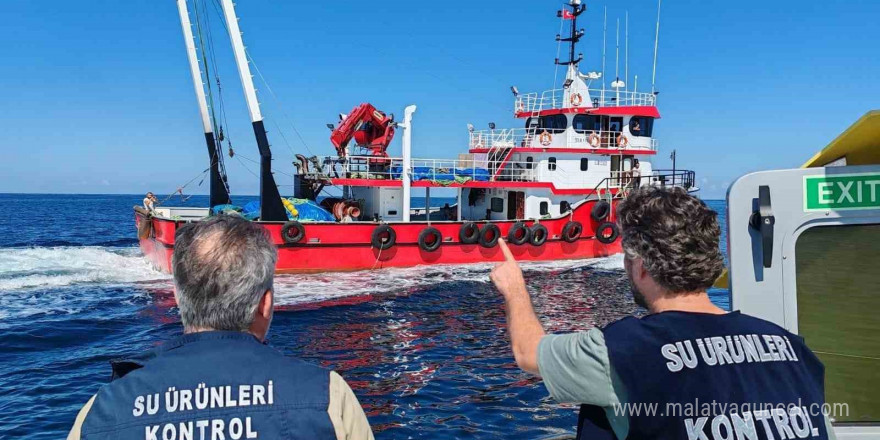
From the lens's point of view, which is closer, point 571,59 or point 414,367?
point 414,367

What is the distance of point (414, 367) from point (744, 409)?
23.0ft

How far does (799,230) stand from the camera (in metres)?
2.23

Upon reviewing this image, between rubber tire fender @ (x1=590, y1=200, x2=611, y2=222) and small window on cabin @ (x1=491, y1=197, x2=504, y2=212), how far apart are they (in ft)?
9.77

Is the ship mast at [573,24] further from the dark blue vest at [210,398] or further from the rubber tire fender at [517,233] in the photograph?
the dark blue vest at [210,398]

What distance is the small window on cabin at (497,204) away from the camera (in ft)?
63.0

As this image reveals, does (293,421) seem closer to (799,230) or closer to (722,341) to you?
(722,341)

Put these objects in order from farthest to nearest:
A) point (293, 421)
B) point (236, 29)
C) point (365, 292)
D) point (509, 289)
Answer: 1. point (236, 29)
2. point (365, 292)
3. point (509, 289)
4. point (293, 421)

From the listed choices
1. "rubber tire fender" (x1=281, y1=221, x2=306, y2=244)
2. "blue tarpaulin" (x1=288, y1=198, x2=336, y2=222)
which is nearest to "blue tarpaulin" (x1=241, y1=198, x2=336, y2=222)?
"blue tarpaulin" (x1=288, y1=198, x2=336, y2=222)

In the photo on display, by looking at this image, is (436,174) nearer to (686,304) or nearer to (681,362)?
(686,304)

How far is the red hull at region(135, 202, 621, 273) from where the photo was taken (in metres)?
14.5

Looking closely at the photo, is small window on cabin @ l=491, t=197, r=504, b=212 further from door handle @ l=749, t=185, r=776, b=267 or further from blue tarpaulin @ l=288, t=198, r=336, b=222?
door handle @ l=749, t=185, r=776, b=267

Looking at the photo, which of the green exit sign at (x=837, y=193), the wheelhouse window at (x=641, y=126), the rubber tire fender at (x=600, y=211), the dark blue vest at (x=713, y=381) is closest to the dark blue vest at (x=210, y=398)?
the dark blue vest at (x=713, y=381)

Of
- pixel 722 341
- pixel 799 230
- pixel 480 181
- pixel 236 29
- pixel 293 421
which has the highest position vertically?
pixel 236 29

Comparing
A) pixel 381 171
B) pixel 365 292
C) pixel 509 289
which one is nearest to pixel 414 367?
pixel 365 292
